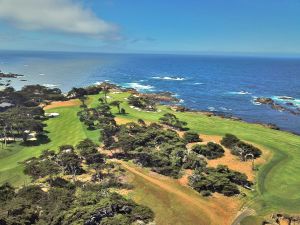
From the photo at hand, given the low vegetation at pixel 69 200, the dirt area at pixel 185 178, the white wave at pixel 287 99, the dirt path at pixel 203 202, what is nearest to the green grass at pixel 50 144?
the low vegetation at pixel 69 200

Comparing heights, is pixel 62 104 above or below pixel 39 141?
above

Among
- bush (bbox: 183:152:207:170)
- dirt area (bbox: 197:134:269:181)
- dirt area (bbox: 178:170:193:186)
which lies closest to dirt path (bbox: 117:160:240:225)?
dirt area (bbox: 178:170:193:186)

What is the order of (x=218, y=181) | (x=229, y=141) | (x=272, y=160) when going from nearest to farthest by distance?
(x=218, y=181) < (x=272, y=160) < (x=229, y=141)

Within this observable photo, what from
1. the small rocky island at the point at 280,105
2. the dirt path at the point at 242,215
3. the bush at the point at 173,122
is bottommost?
the small rocky island at the point at 280,105

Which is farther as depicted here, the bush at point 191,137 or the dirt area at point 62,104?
the dirt area at point 62,104

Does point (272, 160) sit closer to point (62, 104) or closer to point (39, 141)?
point (39, 141)

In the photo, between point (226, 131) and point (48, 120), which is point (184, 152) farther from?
point (48, 120)

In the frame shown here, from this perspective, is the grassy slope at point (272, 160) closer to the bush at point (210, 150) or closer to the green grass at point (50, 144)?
the bush at point (210, 150)

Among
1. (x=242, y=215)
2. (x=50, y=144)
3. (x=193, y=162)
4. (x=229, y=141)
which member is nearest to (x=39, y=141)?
(x=50, y=144)
